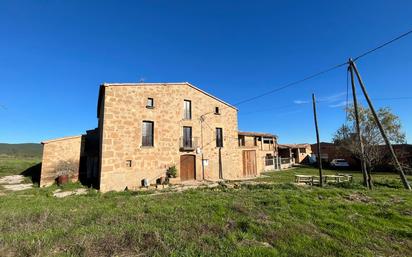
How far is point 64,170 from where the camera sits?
15.2m

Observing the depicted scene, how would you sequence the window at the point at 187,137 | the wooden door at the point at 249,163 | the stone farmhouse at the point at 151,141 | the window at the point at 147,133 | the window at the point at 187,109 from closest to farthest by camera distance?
the stone farmhouse at the point at 151,141 < the window at the point at 147,133 < the window at the point at 187,137 < the window at the point at 187,109 < the wooden door at the point at 249,163

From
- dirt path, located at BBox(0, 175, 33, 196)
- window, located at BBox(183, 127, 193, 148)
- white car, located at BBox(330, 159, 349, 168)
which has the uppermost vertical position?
window, located at BBox(183, 127, 193, 148)

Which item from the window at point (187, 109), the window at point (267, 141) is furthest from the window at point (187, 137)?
the window at point (267, 141)

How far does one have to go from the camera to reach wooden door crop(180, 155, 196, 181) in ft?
56.7

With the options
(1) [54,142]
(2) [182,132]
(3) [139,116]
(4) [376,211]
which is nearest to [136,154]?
(3) [139,116]

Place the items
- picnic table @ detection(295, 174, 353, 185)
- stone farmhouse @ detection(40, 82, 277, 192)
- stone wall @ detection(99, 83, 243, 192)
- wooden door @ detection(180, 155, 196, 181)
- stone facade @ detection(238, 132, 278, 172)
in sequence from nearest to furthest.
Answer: stone wall @ detection(99, 83, 243, 192) < stone farmhouse @ detection(40, 82, 277, 192) < picnic table @ detection(295, 174, 353, 185) < wooden door @ detection(180, 155, 196, 181) < stone facade @ detection(238, 132, 278, 172)

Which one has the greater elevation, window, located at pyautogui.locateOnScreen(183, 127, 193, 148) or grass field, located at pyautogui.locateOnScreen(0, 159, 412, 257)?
window, located at pyautogui.locateOnScreen(183, 127, 193, 148)

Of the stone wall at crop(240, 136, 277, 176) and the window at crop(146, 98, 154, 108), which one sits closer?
the window at crop(146, 98, 154, 108)

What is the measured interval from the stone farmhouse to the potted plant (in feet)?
0.43

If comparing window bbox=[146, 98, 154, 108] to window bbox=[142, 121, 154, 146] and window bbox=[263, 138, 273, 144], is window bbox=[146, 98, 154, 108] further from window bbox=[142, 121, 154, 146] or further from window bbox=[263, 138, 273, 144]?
window bbox=[263, 138, 273, 144]

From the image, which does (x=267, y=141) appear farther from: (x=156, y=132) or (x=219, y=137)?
(x=156, y=132)

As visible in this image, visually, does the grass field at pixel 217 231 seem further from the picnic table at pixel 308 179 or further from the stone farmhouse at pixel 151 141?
the stone farmhouse at pixel 151 141

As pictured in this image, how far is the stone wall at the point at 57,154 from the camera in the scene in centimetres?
1452

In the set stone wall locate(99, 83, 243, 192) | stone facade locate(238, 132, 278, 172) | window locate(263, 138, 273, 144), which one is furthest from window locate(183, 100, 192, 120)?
window locate(263, 138, 273, 144)
